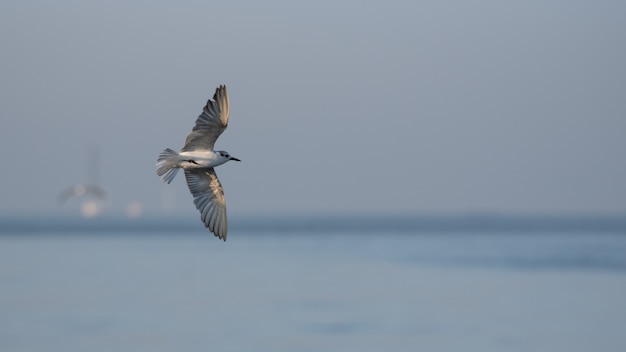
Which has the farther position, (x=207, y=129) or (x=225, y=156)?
(x=207, y=129)

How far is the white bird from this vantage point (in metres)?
10.3

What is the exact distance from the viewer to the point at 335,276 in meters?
57.9

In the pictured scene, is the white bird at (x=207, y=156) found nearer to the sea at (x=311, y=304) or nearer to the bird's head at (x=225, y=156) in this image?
the bird's head at (x=225, y=156)

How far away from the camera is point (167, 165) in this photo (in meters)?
10.4

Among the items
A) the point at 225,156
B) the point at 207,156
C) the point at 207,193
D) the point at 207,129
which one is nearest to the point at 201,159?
the point at 207,156

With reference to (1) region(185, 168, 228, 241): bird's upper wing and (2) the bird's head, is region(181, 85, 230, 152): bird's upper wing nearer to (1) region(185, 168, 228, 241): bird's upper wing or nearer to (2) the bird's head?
(2) the bird's head

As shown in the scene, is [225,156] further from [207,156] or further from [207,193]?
[207,193]

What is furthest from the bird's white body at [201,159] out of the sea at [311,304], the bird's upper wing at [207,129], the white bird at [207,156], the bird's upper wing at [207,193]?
the sea at [311,304]

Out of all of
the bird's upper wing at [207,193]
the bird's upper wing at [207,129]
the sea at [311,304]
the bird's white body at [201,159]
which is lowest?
the sea at [311,304]

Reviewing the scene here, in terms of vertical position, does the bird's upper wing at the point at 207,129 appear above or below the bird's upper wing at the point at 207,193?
above

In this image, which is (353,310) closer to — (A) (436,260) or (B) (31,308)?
(B) (31,308)

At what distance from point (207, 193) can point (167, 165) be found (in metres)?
1.25

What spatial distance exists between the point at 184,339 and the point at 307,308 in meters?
8.35

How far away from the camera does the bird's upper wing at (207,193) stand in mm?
11227
